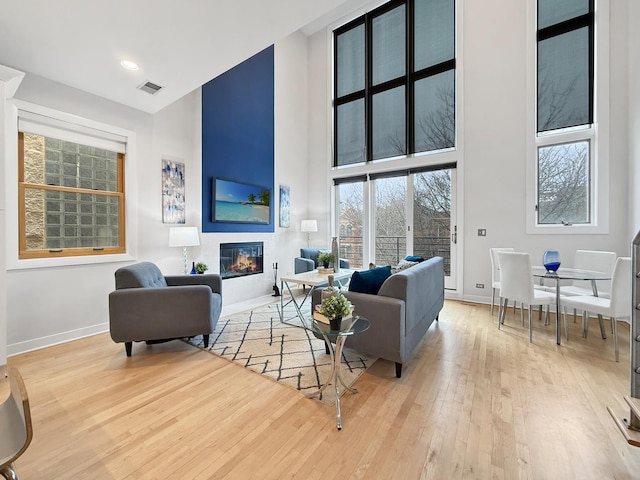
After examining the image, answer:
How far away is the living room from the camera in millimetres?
2820

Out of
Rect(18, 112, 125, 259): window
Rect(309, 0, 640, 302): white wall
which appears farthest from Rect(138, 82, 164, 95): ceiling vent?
Rect(309, 0, 640, 302): white wall

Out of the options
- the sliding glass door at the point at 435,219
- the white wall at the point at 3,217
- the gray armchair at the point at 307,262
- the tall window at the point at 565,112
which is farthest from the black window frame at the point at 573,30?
the white wall at the point at 3,217

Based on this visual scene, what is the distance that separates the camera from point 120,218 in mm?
3484

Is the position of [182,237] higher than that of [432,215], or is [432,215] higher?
[432,215]

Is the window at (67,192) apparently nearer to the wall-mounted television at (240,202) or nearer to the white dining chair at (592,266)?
the wall-mounted television at (240,202)

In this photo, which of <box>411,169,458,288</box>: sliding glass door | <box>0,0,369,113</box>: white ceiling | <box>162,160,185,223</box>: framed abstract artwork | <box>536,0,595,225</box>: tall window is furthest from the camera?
<box>411,169,458,288</box>: sliding glass door

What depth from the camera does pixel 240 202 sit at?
485 centimetres

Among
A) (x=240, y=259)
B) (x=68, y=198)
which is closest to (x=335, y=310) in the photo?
(x=68, y=198)

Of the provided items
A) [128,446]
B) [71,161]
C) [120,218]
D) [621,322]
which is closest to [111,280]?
[120,218]

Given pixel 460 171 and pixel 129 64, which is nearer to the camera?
pixel 129 64

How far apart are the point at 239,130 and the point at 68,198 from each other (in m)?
2.67

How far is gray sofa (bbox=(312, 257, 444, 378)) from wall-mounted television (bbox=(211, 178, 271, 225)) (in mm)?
2724

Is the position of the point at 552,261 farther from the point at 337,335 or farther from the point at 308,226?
the point at 308,226

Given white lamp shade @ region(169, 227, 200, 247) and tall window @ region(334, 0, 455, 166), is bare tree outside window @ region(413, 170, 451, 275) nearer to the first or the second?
tall window @ region(334, 0, 455, 166)
